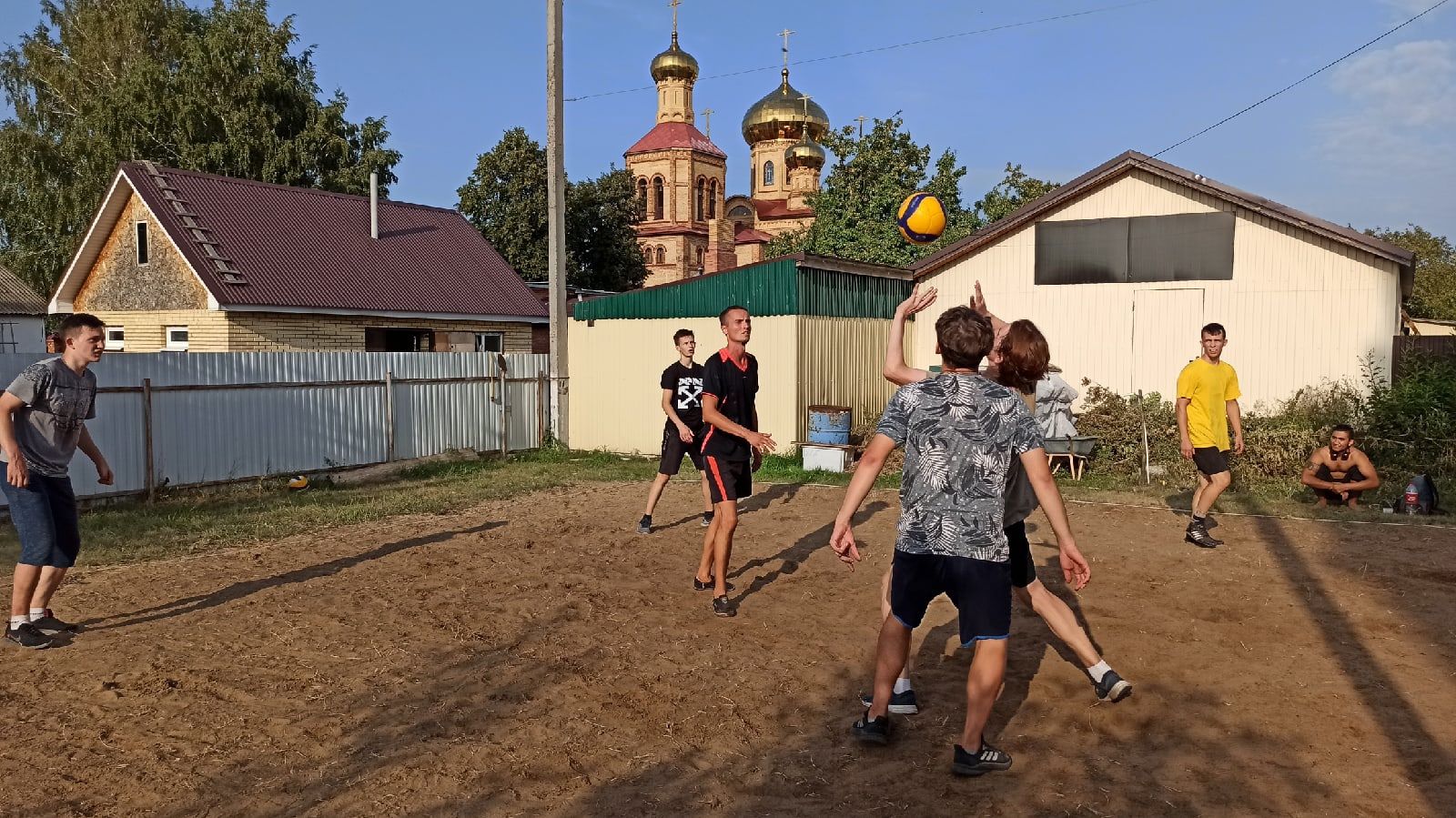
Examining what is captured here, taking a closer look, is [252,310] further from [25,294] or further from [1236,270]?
[25,294]

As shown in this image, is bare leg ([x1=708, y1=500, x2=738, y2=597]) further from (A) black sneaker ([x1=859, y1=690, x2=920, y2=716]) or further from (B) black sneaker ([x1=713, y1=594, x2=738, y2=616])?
(A) black sneaker ([x1=859, y1=690, x2=920, y2=716])

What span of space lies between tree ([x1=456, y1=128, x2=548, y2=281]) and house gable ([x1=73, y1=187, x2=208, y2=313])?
1717 cm

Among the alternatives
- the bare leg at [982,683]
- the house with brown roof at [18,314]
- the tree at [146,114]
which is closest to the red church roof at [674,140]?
the tree at [146,114]

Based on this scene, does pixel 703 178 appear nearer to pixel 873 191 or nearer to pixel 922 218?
pixel 873 191

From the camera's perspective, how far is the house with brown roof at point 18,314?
3359 centimetres

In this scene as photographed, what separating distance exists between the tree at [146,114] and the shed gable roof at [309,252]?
11394mm

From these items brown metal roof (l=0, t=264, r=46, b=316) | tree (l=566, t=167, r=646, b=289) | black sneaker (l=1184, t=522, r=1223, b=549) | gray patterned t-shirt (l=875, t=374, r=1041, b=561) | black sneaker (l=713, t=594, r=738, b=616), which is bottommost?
black sneaker (l=713, t=594, r=738, b=616)

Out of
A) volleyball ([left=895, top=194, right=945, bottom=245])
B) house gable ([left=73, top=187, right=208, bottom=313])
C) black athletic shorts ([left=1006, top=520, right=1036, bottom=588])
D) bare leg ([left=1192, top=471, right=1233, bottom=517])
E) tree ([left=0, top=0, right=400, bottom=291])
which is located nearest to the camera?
black athletic shorts ([left=1006, top=520, right=1036, bottom=588])

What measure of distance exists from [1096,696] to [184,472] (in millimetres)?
11359

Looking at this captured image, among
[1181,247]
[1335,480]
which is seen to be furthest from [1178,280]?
[1335,480]

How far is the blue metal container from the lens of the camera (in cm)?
1447

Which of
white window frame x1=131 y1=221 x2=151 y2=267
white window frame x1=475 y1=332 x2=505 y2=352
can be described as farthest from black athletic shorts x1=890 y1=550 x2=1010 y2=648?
white window frame x1=131 y1=221 x2=151 y2=267

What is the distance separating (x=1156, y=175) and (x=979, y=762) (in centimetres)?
1320

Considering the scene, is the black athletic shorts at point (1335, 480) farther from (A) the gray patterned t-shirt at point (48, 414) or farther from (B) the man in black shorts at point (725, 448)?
(A) the gray patterned t-shirt at point (48, 414)
